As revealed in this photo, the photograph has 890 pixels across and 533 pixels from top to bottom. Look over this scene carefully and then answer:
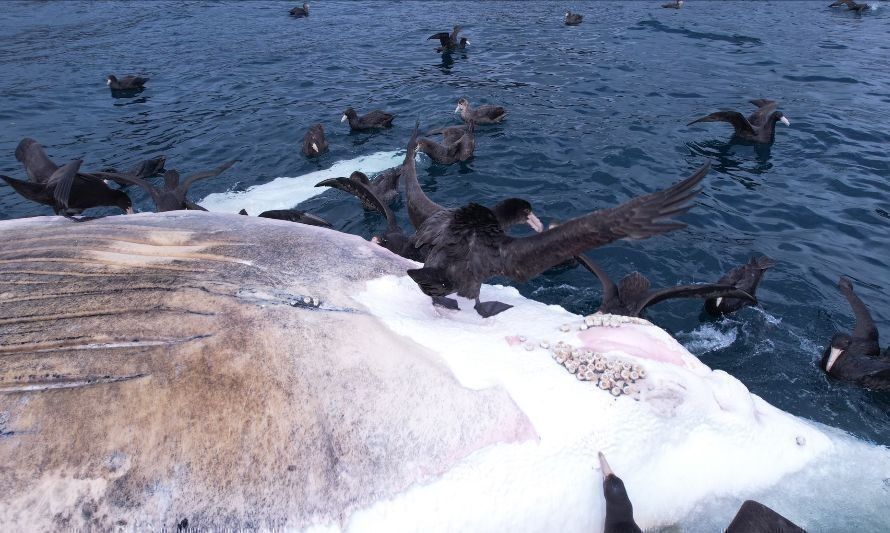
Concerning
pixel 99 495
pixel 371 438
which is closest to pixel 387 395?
pixel 371 438

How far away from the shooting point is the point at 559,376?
4141 millimetres

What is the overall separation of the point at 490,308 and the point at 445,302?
0.42 metres

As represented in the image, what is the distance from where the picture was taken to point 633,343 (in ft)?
14.9

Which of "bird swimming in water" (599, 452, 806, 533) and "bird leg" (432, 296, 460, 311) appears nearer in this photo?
"bird swimming in water" (599, 452, 806, 533)

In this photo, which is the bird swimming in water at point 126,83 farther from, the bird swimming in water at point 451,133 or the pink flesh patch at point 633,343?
the pink flesh patch at point 633,343

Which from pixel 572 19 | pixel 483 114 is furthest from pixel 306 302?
pixel 572 19

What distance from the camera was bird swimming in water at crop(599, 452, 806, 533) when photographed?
3.56 metres

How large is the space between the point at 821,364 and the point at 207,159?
1199 centimetres

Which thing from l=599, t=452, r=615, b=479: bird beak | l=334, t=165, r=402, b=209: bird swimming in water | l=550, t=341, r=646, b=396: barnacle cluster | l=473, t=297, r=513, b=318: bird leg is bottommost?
l=334, t=165, r=402, b=209: bird swimming in water

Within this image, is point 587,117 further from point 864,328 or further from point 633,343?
point 633,343

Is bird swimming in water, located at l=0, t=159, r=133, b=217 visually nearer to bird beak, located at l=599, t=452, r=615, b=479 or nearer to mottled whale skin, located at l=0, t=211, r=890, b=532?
mottled whale skin, located at l=0, t=211, r=890, b=532

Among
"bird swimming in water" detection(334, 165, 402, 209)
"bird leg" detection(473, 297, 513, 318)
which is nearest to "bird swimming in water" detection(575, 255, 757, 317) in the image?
"bird leg" detection(473, 297, 513, 318)

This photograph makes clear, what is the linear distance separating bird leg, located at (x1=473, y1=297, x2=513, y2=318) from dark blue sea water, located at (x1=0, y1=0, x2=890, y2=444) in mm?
2461

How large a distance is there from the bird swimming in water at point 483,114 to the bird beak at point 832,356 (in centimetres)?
917
